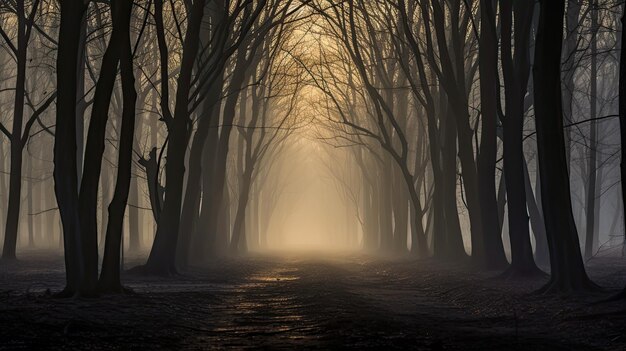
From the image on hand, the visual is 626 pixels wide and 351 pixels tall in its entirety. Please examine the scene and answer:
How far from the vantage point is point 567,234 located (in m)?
12.0

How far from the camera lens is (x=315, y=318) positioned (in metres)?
9.13

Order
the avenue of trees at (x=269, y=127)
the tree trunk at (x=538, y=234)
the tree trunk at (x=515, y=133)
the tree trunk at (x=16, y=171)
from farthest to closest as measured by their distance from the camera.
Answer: the tree trunk at (x=538, y=234), the tree trunk at (x=16, y=171), the tree trunk at (x=515, y=133), the avenue of trees at (x=269, y=127)

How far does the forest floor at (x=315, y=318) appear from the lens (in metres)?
7.11

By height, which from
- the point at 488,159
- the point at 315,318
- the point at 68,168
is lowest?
the point at 315,318

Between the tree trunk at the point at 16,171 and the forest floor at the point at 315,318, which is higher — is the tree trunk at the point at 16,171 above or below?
above

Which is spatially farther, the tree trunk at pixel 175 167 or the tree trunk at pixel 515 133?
the tree trunk at pixel 175 167

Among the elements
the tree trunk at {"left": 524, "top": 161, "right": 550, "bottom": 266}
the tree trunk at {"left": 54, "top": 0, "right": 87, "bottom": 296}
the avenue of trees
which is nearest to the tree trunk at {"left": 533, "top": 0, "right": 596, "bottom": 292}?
the avenue of trees

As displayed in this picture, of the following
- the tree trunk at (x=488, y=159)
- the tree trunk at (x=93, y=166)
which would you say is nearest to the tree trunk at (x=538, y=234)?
the tree trunk at (x=488, y=159)

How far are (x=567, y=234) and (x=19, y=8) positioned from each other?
16.7 meters

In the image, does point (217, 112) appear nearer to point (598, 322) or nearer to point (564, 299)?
point (564, 299)

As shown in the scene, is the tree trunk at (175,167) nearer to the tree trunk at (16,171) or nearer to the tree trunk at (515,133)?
the tree trunk at (16,171)

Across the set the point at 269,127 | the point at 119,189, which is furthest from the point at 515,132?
the point at 119,189

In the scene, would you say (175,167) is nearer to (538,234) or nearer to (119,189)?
(119,189)

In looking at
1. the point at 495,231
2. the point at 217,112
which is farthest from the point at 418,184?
the point at 495,231
